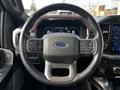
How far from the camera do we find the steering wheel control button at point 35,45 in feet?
5.87

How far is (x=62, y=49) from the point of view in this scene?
1779 millimetres

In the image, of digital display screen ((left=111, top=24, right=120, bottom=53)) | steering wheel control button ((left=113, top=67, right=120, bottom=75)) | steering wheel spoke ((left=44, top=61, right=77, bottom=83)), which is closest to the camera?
steering wheel spoke ((left=44, top=61, right=77, bottom=83))

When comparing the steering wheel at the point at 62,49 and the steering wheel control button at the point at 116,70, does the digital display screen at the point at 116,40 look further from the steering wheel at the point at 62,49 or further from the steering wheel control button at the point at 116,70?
the steering wheel at the point at 62,49

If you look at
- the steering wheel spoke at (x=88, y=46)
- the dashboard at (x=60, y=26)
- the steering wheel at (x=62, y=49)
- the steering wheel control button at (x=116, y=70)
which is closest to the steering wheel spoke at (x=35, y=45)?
the steering wheel at (x=62, y=49)

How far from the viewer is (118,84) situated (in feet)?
8.93

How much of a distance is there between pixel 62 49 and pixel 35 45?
0.53 ft

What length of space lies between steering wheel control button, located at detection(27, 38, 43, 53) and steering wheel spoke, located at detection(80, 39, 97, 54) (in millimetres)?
240

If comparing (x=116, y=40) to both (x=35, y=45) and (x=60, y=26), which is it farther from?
(x=35, y=45)

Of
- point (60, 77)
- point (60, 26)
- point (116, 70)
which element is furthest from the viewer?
point (60, 26)

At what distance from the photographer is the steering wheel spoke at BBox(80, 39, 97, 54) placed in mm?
1782

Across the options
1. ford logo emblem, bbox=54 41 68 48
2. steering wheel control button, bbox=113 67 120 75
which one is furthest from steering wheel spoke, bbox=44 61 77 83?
steering wheel control button, bbox=113 67 120 75

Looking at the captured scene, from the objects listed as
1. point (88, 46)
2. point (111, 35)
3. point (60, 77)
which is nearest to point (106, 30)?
point (111, 35)

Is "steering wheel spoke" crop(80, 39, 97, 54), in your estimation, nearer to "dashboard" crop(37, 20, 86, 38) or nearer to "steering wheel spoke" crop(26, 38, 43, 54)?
"steering wheel spoke" crop(26, 38, 43, 54)

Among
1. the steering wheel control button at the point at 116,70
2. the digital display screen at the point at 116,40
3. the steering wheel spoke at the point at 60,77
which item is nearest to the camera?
the steering wheel spoke at the point at 60,77
